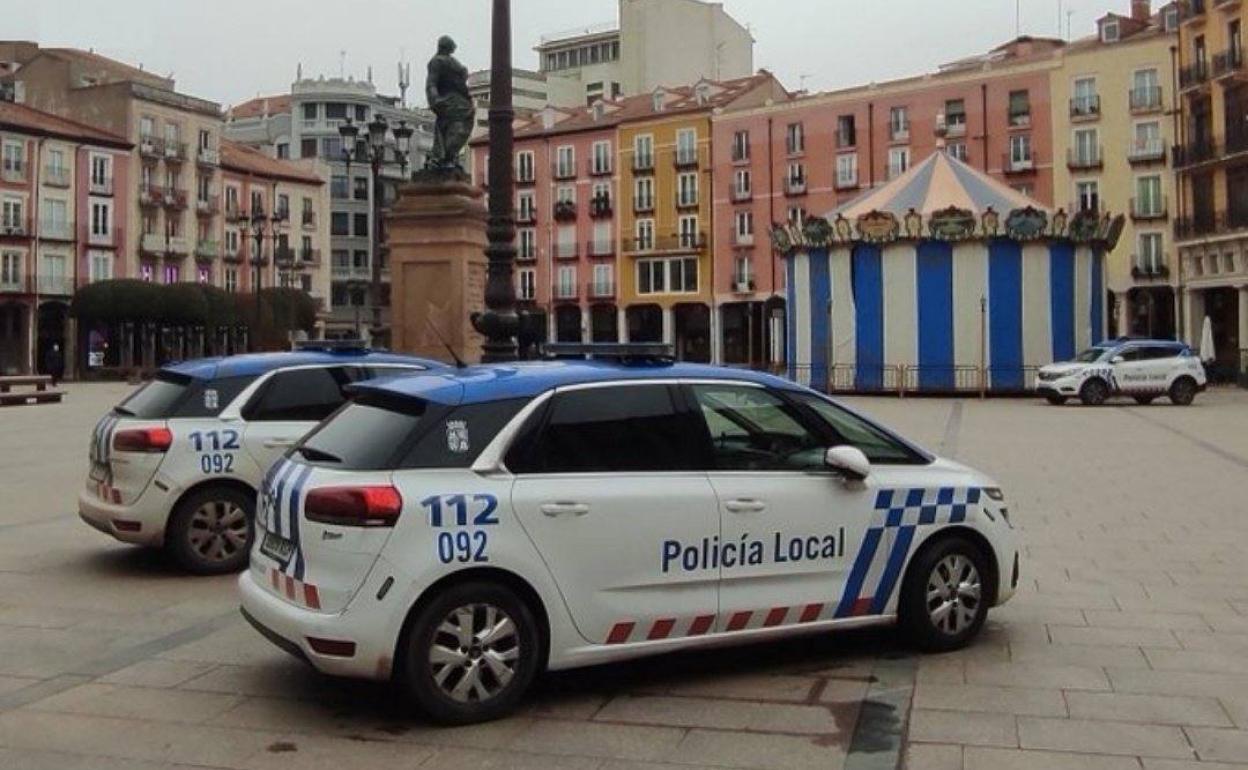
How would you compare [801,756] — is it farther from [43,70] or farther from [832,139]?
[43,70]

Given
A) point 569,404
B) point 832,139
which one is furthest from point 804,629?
point 832,139

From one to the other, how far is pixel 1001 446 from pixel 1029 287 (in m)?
16.4

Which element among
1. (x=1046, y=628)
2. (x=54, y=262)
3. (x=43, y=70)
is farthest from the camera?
(x=43, y=70)

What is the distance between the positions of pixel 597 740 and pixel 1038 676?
2331 mm

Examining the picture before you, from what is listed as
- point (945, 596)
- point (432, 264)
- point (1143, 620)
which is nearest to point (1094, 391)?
point (432, 264)

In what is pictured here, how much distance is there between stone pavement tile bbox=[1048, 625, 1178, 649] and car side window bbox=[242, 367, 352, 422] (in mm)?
5021

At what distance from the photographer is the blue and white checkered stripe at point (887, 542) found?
20.0 ft

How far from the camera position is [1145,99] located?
59375mm

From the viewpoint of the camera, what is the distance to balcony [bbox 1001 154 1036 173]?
6203cm

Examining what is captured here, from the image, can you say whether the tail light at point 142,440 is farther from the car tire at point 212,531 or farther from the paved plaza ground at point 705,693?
the paved plaza ground at point 705,693

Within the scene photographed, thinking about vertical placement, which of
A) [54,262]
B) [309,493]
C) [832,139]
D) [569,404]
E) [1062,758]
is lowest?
[1062,758]

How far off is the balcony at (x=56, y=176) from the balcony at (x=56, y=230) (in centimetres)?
202

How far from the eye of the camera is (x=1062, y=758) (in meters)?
4.80

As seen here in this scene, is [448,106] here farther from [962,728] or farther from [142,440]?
[962,728]
